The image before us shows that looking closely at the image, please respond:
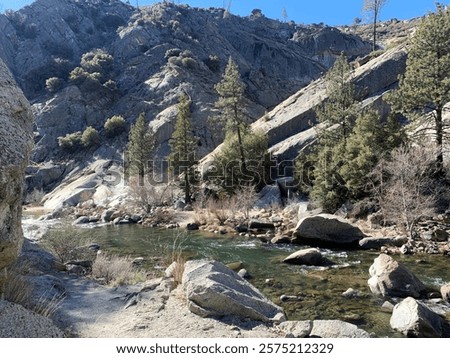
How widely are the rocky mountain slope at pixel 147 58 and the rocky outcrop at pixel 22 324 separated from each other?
163 feet

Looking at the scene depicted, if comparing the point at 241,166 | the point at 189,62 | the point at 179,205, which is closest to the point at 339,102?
the point at 241,166

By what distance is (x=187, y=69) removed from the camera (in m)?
71.1

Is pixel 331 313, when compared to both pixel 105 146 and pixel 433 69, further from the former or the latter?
pixel 105 146

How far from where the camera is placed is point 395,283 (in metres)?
10.9

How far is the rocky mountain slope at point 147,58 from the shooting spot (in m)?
65.1

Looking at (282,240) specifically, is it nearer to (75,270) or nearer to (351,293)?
(351,293)

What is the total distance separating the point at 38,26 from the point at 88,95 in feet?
119

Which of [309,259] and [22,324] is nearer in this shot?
[22,324]

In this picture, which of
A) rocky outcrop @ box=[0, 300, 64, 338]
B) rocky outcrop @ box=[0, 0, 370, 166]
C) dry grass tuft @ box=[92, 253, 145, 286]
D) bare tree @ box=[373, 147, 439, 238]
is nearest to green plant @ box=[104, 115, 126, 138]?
rocky outcrop @ box=[0, 0, 370, 166]

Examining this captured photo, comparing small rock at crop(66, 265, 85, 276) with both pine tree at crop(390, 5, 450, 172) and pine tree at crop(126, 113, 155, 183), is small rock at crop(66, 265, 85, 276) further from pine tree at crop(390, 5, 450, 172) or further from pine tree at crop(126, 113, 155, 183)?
pine tree at crop(126, 113, 155, 183)

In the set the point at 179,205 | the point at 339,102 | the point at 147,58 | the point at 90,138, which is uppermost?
the point at 147,58

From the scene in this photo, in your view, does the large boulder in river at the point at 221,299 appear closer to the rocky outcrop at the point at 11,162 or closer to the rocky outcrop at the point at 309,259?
the rocky outcrop at the point at 11,162

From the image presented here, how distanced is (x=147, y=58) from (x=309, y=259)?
72.6 meters

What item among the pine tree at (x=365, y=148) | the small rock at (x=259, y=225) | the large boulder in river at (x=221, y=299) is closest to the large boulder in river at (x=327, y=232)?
the small rock at (x=259, y=225)
